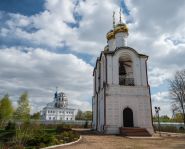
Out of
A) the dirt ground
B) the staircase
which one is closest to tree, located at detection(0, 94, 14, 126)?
the staircase

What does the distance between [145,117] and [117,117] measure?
2.89m

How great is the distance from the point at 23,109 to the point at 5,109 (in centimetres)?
2280

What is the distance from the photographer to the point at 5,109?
38281 millimetres

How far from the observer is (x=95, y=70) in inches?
1155

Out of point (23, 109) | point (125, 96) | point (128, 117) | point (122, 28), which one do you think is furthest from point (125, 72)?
point (23, 109)

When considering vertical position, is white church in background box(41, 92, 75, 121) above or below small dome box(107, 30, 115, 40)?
below

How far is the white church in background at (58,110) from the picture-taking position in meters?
79.6

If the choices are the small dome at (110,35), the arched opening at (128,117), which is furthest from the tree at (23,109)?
the small dome at (110,35)

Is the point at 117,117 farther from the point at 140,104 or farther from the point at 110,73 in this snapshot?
the point at 110,73

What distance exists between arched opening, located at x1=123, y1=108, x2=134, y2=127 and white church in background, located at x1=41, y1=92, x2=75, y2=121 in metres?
58.9

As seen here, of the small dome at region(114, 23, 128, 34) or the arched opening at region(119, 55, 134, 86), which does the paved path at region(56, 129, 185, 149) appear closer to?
the arched opening at region(119, 55, 134, 86)

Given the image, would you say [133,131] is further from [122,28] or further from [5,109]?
[5,109]

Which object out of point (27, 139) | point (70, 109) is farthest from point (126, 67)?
point (70, 109)

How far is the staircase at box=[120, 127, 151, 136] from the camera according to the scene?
19.1 m
